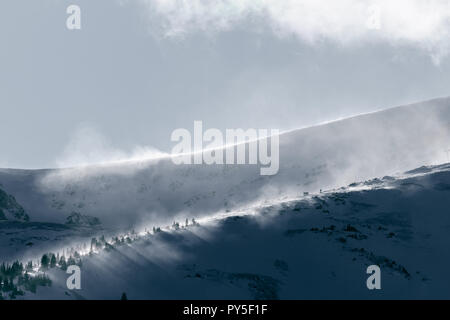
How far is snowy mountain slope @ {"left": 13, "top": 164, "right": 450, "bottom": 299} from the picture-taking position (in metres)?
111

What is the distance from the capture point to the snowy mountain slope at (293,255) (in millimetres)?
111062

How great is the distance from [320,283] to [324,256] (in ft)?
35.8

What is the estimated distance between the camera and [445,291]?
4569 inches

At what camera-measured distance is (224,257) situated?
124 m

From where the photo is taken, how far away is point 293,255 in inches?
5020

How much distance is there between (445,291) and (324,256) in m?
23.3

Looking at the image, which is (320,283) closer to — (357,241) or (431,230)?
(357,241)

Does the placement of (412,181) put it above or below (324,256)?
above
